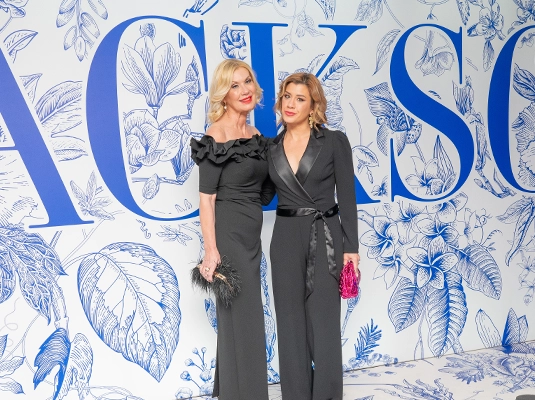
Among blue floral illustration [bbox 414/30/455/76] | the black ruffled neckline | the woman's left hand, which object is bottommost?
the woman's left hand

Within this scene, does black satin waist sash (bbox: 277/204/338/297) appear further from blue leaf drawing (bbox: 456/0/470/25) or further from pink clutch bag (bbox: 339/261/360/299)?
blue leaf drawing (bbox: 456/0/470/25)

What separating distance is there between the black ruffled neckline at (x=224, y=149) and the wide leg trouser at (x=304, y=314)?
0.37 metres

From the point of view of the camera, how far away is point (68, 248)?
357 centimetres

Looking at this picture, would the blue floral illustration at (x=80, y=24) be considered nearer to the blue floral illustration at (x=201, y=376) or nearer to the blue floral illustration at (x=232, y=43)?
the blue floral illustration at (x=232, y=43)

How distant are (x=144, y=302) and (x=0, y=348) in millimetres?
765

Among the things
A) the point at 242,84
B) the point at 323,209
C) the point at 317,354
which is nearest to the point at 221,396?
the point at 317,354

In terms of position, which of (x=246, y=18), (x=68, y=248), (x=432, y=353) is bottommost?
(x=432, y=353)

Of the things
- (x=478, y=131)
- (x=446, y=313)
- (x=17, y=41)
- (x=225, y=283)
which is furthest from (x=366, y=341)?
(x=17, y=41)

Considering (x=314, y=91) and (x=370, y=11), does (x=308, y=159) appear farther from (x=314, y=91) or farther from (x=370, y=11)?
(x=370, y=11)

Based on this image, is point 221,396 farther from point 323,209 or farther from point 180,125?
point 180,125

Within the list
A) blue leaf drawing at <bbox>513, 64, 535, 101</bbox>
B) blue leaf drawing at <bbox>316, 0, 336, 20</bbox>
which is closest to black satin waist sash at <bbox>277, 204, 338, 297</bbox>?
blue leaf drawing at <bbox>316, 0, 336, 20</bbox>

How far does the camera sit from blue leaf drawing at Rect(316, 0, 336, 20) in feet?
12.9

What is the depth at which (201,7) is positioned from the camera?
3713 mm

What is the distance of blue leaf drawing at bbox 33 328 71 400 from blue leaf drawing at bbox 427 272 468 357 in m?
2.19
